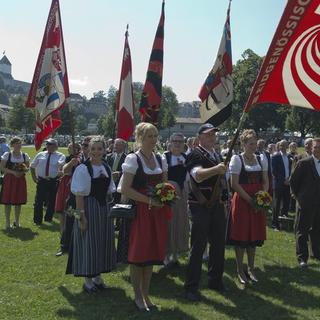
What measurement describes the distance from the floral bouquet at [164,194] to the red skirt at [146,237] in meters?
0.24

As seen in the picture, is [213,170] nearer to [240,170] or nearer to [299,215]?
[240,170]

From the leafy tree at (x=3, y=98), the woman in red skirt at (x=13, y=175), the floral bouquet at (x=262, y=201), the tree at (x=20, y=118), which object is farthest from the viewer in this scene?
the leafy tree at (x=3, y=98)

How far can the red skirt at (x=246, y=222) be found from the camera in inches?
273

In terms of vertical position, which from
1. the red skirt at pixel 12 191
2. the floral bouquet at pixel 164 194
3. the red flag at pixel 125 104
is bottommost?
the red skirt at pixel 12 191

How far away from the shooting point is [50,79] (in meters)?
8.38

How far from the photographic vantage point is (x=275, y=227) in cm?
1191

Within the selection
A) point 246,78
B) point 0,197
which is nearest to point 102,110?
point 246,78

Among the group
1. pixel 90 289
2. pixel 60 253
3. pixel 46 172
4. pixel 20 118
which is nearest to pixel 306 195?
pixel 90 289

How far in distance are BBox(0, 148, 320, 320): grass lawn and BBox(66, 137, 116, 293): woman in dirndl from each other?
0.49 metres

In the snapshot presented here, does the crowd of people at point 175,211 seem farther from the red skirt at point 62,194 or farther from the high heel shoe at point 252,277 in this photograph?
the red skirt at point 62,194

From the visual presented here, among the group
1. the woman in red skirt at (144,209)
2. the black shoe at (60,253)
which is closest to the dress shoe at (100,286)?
the woman in red skirt at (144,209)

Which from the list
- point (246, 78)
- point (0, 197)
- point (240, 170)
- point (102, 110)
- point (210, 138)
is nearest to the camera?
point (210, 138)

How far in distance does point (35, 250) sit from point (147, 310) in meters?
4.10

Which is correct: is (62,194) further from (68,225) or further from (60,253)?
(68,225)
